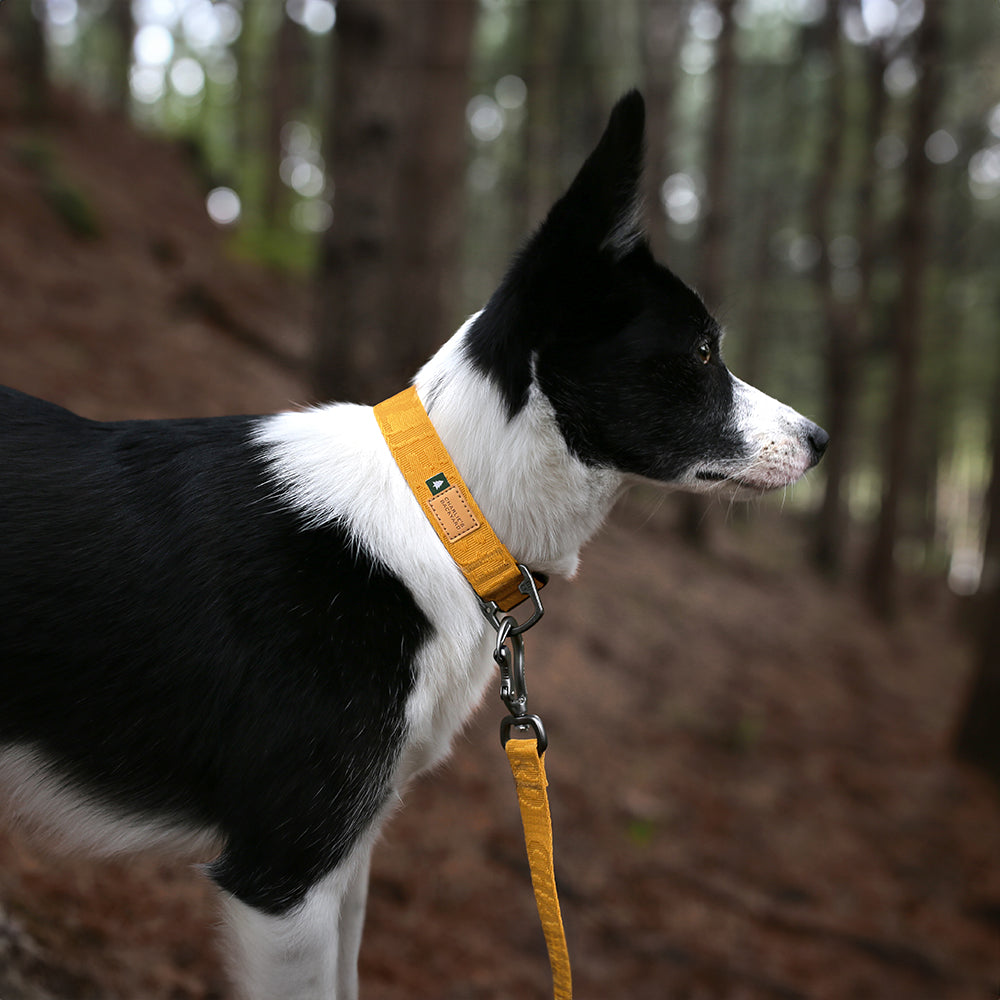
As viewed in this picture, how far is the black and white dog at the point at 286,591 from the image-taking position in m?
1.83

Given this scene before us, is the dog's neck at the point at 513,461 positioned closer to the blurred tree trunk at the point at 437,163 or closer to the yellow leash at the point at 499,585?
the yellow leash at the point at 499,585

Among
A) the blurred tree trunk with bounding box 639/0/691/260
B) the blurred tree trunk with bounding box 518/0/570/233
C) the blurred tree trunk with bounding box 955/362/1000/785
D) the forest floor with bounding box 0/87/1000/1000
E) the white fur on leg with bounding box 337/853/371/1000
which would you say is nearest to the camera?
the white fur on leg with bounding box 337/853/371/1000

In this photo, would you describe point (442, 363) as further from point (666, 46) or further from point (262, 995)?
point (666, 46)

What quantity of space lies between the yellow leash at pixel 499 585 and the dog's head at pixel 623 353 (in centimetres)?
26

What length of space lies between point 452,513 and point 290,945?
1062 mm

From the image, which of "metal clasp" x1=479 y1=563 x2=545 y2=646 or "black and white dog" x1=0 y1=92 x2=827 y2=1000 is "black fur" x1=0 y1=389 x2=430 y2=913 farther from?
"metal clasp" x1=479 y1=563 x2=545 y2=646

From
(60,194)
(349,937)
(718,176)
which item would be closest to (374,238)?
(349,937)

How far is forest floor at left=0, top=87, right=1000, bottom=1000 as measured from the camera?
3379 millimetres

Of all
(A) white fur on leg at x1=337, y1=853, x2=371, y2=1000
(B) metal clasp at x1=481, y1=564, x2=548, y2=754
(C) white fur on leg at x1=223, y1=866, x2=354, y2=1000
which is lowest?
(A) white fur on leg at x1=337, y1=853, x2=371, y2=1000

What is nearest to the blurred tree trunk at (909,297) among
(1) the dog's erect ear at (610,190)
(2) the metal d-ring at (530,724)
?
(1) the dog's erect ear at (610,190)

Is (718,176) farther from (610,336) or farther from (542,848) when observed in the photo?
(542,848)

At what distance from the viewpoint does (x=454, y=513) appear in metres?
1.95

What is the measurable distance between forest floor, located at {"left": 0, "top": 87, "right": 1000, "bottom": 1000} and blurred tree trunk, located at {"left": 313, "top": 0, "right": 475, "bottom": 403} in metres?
2.08

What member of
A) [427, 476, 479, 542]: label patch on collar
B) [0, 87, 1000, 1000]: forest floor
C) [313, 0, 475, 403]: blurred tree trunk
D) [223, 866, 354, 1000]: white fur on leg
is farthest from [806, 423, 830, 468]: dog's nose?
[313, 0, 475, 403]: blurred tree trunk
